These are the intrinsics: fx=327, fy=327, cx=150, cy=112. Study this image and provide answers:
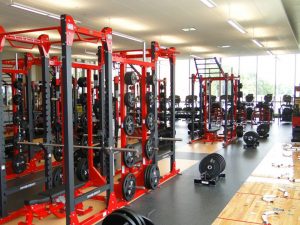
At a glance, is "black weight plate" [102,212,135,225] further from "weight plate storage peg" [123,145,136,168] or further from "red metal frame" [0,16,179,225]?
"weight plate storage peg" [123,145,136,168]

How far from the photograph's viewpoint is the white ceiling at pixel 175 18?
23.6ft

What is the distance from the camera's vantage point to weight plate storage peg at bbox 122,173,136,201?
4.10 m

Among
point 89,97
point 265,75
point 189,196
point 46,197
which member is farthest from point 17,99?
point 265,75

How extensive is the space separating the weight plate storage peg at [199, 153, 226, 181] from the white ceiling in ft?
11.8

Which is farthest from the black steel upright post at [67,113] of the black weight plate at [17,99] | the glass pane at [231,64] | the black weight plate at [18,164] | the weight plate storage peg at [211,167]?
the glass pane at [231,64]

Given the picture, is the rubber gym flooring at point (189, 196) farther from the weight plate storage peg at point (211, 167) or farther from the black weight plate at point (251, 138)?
the black weight plate at point (251, 138)

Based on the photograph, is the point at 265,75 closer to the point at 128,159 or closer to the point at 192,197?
the point at 192,197

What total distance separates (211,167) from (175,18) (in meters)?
4.79

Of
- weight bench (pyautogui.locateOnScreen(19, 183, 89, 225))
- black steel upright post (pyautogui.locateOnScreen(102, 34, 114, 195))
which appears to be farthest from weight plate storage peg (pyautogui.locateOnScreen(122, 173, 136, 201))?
weight bench (pyautogui.locateOnScreen(19, 183, 89, 225))

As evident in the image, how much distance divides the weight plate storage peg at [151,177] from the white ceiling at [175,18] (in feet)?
12.6

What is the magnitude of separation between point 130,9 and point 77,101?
247 cm

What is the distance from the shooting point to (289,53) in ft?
52.6

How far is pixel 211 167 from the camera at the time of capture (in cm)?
512

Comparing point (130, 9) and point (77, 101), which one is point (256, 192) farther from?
point (130, 9)
